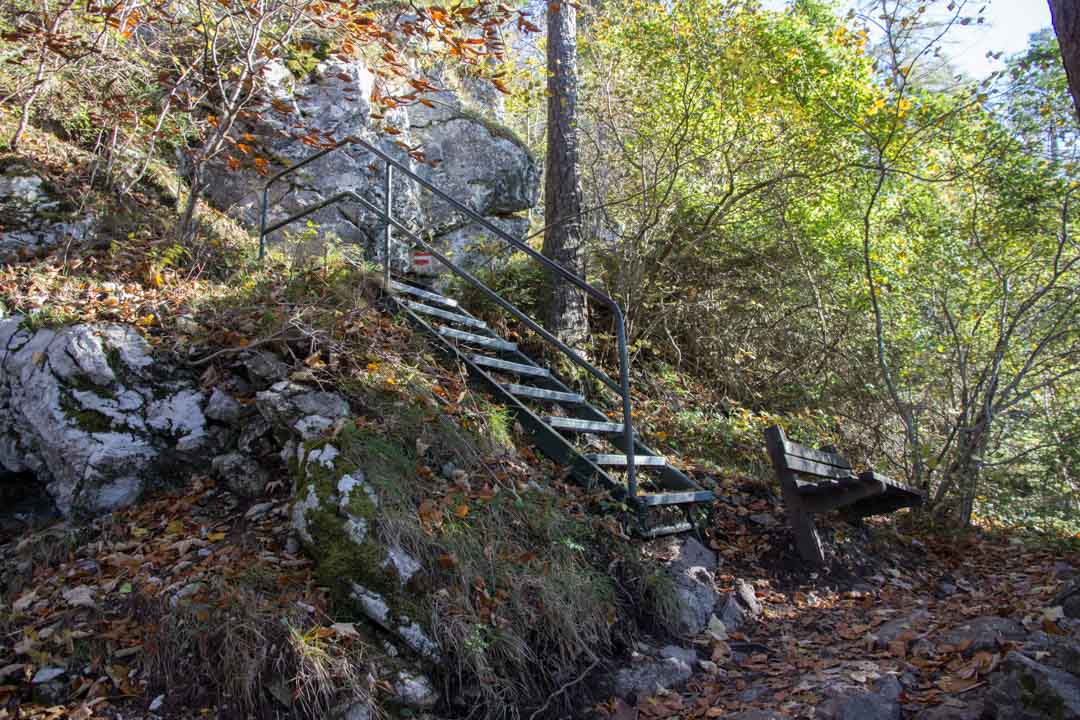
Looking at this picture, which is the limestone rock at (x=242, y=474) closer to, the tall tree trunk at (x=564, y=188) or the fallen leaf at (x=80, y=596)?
the fallen leaf at (x=80, y=596)

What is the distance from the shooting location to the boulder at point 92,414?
13.8 feet

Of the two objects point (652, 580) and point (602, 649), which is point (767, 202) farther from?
point (602, 649)

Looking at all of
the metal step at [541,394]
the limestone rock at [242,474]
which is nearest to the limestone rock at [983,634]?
the metal step at [541,394]

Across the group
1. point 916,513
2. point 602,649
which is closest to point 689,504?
point 602,649

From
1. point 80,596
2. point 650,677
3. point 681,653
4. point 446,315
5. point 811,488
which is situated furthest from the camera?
point 446,315

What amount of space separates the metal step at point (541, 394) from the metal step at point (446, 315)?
0.89 meters

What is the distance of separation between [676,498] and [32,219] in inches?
227

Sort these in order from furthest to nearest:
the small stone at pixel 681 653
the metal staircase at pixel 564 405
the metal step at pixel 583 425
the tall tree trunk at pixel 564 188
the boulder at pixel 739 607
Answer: the tall tree trunk at pixel 564 188, the metal step at pixel 583 425, the metal staircase at pixel 564 405, the boulder at pixel 739 607, the small stone at pixel 681 653

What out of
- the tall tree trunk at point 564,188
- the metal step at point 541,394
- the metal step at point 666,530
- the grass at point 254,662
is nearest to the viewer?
the grass at point 254,662

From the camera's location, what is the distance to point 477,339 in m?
5.67

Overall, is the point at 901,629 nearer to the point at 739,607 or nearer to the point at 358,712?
the point at 739,607

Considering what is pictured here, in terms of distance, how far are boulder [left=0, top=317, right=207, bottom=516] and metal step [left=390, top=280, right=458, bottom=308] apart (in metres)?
1.77

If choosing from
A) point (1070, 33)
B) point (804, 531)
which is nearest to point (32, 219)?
point (804, 531)

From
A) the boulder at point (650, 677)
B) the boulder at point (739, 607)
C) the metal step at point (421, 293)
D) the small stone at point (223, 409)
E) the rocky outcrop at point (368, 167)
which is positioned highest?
the rocky outcrop at point (368, 167)
